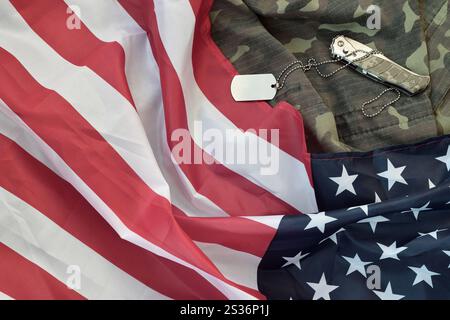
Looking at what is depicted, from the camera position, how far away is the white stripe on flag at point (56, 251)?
1054 mm

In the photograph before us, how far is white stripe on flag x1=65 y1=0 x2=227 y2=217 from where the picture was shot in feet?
3.67

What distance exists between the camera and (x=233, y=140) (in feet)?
3.65

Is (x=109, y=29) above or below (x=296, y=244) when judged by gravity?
above

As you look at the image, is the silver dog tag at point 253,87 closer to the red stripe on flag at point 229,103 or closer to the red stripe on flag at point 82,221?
the red stripe on flag at point 229,103

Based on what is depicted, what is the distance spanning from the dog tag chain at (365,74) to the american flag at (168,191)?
4 centimetres

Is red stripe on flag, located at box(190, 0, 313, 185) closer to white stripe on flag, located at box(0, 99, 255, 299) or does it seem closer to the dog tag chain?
the dog tag chain

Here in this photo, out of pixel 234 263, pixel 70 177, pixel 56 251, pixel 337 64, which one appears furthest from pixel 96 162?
pixel 337 64

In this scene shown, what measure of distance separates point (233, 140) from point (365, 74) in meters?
0.29

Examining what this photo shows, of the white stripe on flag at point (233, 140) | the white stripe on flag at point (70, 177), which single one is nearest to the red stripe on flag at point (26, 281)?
the white stripe on flag at point (70, 177)
